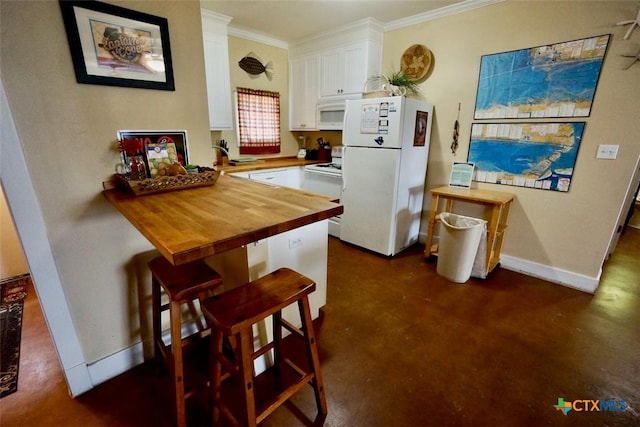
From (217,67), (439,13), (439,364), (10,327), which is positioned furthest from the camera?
(217,67)

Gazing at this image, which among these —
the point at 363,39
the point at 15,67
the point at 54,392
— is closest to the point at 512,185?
the point at 363,39

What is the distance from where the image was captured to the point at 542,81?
2.38 m

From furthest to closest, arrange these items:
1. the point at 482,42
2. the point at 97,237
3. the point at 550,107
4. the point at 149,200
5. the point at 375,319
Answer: the point at 482,42, the point at 550,107, the point at 375,319, the point at 97,237, the point at 149,200

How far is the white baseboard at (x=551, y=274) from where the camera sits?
2.42 m

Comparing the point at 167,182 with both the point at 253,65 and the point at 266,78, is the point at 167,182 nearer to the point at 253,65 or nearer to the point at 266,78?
the point at 253,65

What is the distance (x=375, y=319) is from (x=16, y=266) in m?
3.10

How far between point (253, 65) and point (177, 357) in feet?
11.5

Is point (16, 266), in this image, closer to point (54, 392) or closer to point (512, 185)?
point (54, 392)

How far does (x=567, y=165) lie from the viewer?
238cm

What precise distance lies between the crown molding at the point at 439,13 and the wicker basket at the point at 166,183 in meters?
2.78

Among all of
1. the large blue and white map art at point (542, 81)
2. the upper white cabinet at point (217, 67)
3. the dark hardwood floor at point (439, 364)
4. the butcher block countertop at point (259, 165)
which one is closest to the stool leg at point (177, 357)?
the dark hardwood floor at point (439, 364)

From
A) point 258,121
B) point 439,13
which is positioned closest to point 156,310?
point 258,121

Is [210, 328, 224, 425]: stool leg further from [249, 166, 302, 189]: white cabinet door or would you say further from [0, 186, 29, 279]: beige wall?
[0, 186, 29, 279]: beige wall

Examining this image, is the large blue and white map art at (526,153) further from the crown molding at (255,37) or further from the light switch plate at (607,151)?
the crown molding at (255,37)
